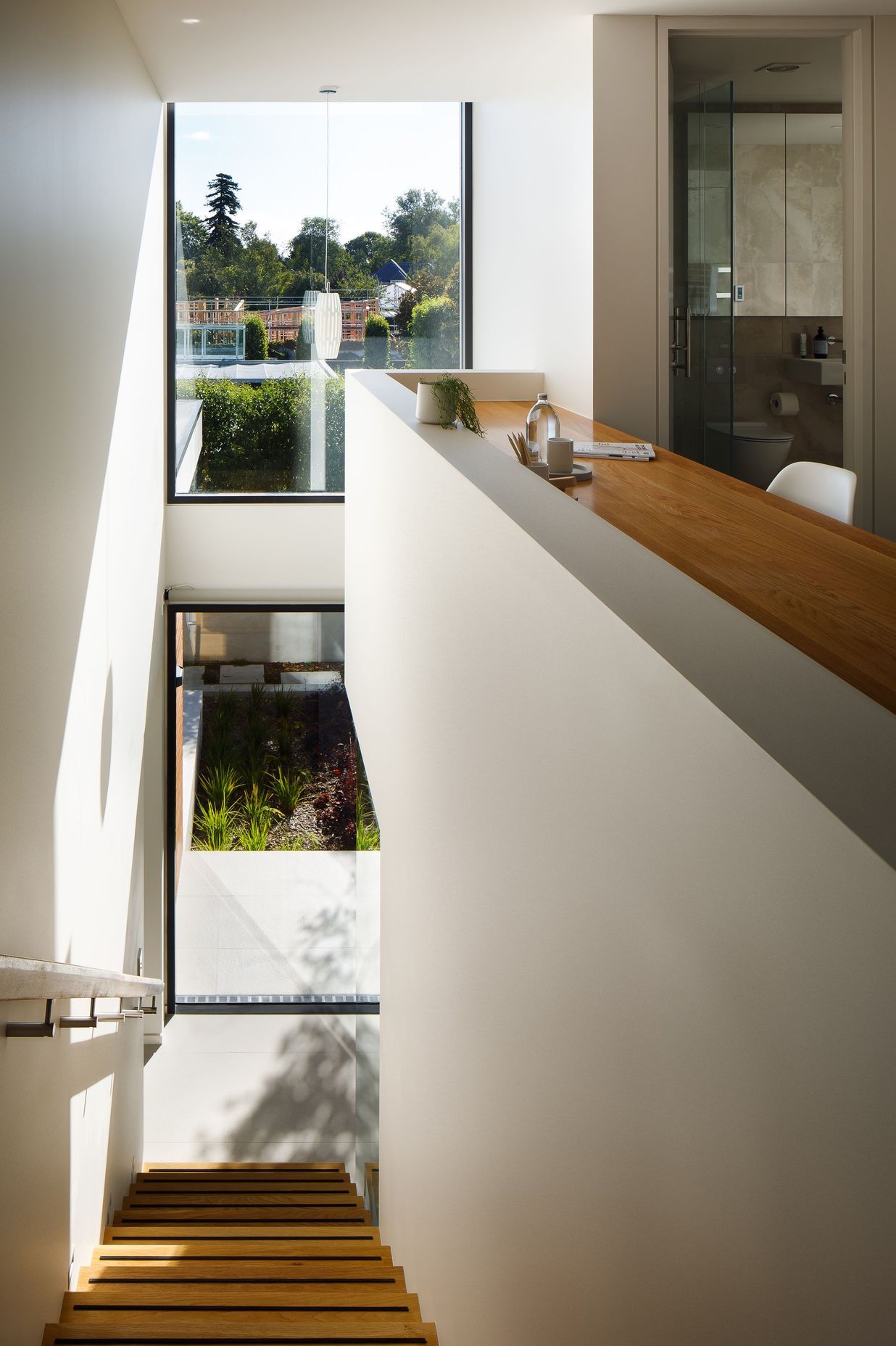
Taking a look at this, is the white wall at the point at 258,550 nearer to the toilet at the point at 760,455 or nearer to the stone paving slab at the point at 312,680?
the stone paving slab at the point at 312,680

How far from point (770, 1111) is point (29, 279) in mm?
3432

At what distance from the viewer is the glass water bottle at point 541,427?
3.42m

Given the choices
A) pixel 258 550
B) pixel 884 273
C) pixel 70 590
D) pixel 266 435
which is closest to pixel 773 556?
pixel 70 590

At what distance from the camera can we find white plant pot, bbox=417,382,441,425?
3.32m

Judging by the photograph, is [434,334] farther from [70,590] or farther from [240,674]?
[70,590]

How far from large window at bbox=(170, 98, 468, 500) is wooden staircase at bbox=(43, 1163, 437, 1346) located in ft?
13.9

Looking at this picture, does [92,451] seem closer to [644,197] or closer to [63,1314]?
[644,197]

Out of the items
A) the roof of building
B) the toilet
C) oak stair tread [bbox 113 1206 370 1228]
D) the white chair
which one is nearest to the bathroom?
the toilet

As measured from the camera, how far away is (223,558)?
24.3 feet

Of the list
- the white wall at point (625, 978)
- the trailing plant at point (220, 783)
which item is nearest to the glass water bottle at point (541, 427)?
the white wall at point (625, 978)

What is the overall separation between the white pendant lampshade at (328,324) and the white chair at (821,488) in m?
4.25

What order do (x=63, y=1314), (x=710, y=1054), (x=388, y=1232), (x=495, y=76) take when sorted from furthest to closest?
(x=495, y=76) → (x=388, y=1232) → (x=63, y=1314) → (x=710, y=1054)

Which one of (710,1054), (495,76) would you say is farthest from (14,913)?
(495,76)

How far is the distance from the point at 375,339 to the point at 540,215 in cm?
192
